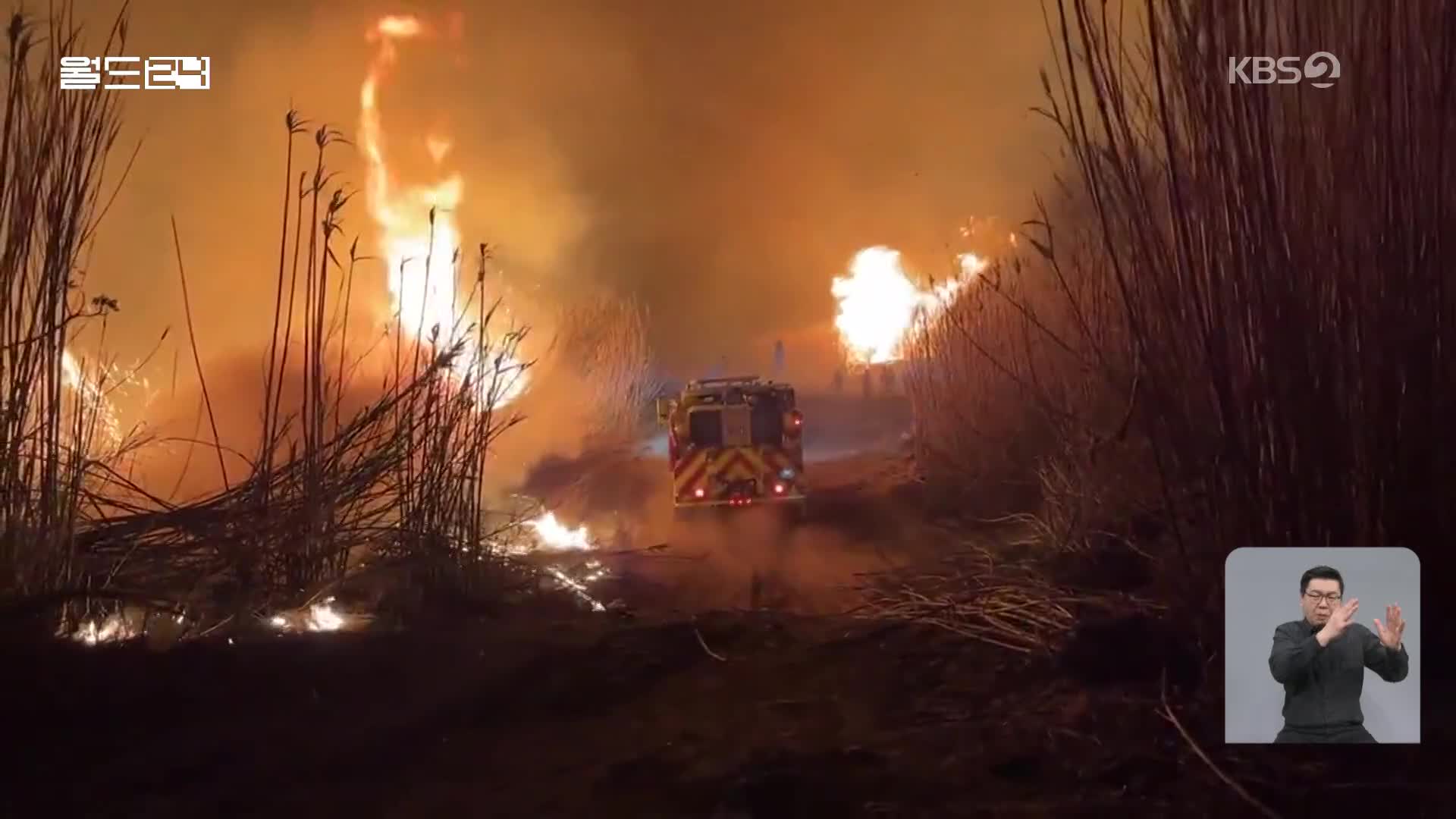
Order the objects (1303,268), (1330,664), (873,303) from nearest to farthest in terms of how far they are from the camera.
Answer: (1330,664)
(1303,268)
(873,303)

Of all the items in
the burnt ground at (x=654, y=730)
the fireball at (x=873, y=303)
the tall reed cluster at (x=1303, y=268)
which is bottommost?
the burnt ground at (x=654, y=730)

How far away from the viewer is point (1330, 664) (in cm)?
176

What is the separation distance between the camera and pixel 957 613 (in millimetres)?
2990

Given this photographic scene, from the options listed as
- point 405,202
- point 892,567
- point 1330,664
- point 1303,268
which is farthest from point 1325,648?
point 405,202

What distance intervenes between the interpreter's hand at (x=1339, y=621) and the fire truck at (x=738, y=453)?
22.8 feet

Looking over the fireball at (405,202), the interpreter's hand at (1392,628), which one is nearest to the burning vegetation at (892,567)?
the interpreter's hand at (1392,628)

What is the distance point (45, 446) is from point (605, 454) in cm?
958

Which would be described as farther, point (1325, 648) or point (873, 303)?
point (873, 303)

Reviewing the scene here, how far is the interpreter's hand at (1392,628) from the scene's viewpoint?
1.79m

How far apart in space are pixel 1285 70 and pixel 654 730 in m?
2.33

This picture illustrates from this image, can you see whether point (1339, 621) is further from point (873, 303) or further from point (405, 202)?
point (873, 303)

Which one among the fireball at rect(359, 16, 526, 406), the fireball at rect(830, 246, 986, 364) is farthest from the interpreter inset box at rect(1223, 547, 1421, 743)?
the fireball at rect(830, 246, 986, 364)

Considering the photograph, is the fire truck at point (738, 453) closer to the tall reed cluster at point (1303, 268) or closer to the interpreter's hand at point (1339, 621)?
the tall reed cluster at point (1303, 268)

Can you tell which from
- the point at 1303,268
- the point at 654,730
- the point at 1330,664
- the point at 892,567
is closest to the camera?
the point at 1330,664
